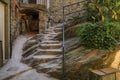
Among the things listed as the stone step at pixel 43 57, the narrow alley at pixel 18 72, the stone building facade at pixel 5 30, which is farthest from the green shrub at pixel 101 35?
the stone building facade at pixel 5 30

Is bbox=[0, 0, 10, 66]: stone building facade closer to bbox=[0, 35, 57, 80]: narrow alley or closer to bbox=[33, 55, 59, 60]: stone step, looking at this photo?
bbox=[0, 35, 57, 80]: narrow alley

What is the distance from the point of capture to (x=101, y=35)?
16.6 feet

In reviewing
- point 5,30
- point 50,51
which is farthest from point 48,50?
point 5,30

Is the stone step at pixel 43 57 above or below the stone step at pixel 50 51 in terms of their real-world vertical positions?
below

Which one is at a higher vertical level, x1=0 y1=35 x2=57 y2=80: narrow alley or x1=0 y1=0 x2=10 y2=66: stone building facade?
x1=0 y1=0 x2=10 y2=66: stone building facade

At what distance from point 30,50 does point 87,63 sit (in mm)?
2947

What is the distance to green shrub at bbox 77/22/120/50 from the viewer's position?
5035 millimetres

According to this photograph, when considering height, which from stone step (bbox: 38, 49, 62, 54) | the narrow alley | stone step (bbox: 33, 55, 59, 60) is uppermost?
stone step (bbox: 38, 49, 62, 54)

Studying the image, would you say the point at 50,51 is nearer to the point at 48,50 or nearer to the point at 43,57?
the point at 48,50

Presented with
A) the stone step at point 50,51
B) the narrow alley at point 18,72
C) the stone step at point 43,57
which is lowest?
the narrow alley at point 18,72

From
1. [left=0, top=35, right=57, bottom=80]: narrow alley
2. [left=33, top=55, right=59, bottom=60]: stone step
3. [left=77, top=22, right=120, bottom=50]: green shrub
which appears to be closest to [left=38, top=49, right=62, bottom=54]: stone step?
[left=33, top=55, right=59, bottom=60]: stone step

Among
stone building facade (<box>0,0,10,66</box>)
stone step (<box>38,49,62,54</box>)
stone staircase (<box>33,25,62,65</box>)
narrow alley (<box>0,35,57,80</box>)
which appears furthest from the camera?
stone building facade (<box>0,0,10,66</box>)

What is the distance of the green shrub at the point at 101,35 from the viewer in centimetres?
504

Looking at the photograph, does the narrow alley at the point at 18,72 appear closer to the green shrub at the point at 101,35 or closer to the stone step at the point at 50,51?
the stone step at the point at 50,51
